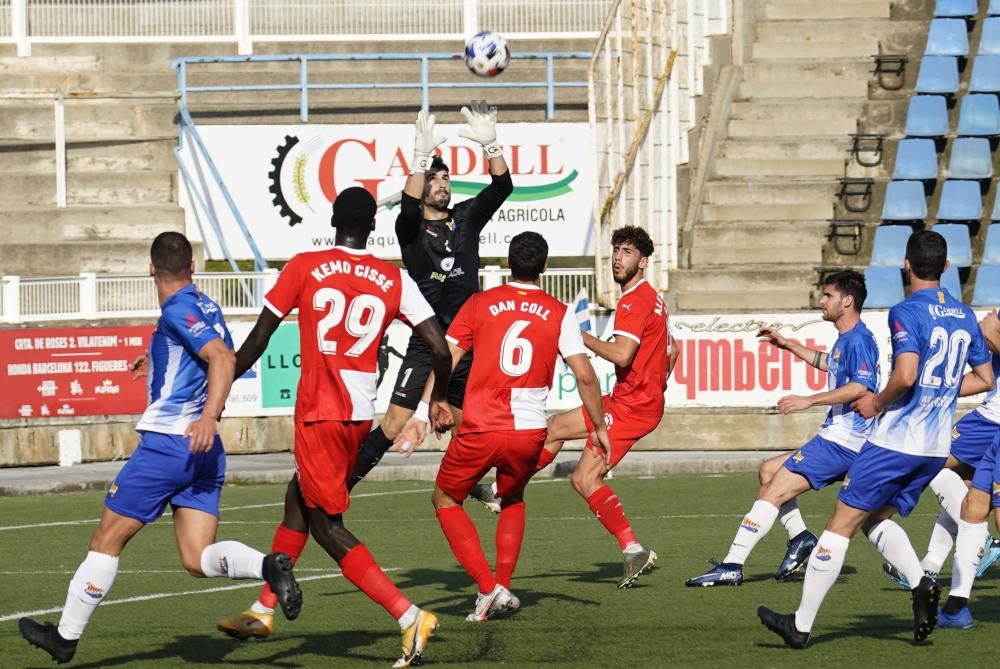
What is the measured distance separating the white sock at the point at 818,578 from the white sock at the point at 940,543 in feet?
6.63

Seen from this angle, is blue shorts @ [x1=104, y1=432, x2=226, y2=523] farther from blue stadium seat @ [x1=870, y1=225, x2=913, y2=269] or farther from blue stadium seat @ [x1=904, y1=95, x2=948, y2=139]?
blue stadium seat @ [x1=904, y1=95, x2=948, y2=139]

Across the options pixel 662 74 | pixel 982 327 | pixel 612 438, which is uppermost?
pixel 662 74

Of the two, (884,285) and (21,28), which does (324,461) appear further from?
(21,28)

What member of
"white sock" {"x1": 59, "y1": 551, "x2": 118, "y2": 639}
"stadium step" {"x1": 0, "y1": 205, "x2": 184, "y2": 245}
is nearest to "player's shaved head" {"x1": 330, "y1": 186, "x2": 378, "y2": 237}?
"white sock" {"x1": 59, "y1": 551, "x2": 118, "y2": 639}

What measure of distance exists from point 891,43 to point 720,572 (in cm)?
2115

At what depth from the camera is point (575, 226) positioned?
2778 centimetres

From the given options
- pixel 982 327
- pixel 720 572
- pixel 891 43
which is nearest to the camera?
pixel 982 327

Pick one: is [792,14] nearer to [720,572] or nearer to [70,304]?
[70,304]

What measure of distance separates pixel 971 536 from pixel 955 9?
23.1 metres

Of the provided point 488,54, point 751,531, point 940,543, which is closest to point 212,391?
point 751,531

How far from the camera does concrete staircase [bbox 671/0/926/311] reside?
84.7ft

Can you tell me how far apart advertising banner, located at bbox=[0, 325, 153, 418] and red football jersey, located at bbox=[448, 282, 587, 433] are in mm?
13622

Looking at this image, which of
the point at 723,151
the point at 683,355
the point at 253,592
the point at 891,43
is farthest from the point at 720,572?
the point at 891,43

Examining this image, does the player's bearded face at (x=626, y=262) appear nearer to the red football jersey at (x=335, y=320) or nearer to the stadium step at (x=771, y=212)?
the red football jersey at (x=335, y=320)
